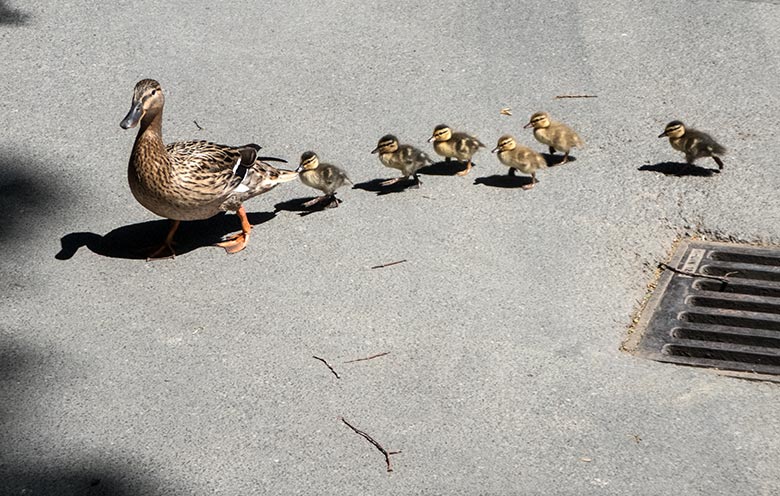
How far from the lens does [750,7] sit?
31.2 feet

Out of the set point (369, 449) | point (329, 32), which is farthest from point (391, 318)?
point (329, 32)

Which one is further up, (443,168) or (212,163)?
(212,163)

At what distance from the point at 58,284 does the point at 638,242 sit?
12.3ft

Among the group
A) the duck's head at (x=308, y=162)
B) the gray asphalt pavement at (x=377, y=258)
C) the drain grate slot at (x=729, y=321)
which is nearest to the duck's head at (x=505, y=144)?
the gray asphalt pavement at (x=377, y=258)

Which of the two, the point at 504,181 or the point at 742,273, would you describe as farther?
the point at 504,181

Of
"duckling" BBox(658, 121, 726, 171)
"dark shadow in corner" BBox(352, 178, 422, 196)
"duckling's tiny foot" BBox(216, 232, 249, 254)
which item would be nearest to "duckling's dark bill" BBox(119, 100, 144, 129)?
"duckling's tiny foot" BBox(216, 232, 249, 254)

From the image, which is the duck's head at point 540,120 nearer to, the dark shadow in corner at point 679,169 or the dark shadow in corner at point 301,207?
the dark shadow in corner at point 679,169

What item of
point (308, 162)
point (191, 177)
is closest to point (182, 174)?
point (191, 177)

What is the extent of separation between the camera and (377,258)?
265 inches

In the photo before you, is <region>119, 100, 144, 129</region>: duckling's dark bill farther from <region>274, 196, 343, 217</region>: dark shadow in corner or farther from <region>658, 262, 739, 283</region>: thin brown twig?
<region>658, 262, 739, 283</region>: thin brown twig

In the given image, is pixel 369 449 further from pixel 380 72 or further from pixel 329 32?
pixel 329 32

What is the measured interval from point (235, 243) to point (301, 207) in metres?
0.66

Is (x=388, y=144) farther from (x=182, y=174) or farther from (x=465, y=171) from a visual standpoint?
(x=182, y=174)

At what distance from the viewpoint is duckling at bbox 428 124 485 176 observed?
A: 7.55 metres
